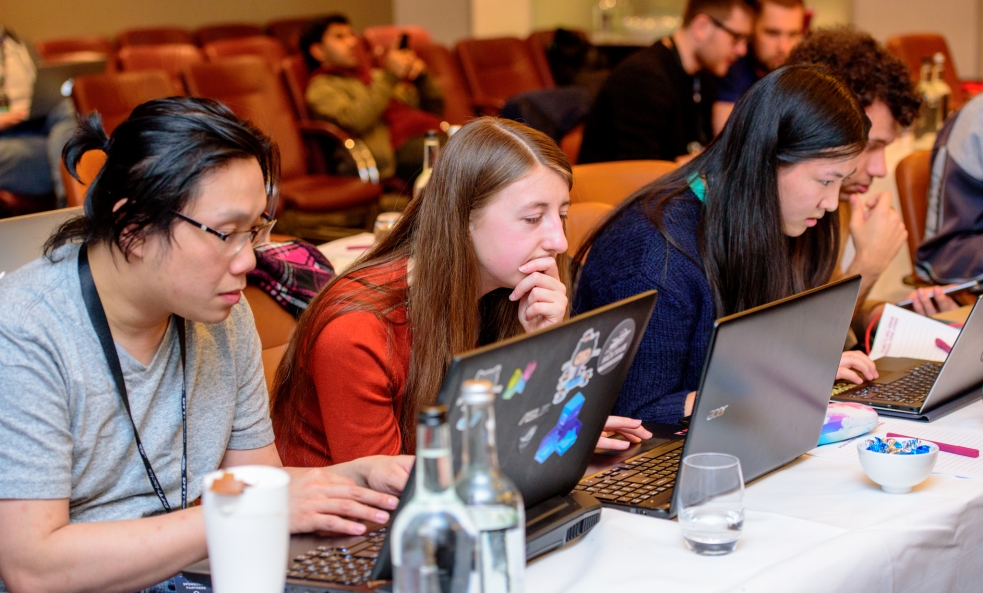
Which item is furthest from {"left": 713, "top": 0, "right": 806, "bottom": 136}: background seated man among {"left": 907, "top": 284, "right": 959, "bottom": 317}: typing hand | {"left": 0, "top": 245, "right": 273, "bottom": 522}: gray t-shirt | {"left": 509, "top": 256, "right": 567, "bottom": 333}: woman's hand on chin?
{"left": 0, "top": 245, "right": 273, "bottom": 522}: gray t-shirt

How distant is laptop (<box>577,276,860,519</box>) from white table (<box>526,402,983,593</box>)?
0.04m

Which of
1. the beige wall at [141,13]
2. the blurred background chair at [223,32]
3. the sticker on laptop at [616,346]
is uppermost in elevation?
the beige wall at [141,13]

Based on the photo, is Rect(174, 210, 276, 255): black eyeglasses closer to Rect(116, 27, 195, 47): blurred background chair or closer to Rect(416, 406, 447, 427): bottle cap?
Rect(416, 406, 447, 427): bottle cap

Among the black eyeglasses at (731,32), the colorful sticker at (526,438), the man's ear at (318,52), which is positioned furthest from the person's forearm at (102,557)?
the man's ear at (318,52)

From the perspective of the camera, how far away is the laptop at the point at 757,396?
114cm

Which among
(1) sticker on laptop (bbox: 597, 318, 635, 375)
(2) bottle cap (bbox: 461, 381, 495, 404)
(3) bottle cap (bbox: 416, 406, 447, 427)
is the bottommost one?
(1) sticker on laptop (bbox: 597, 318, 635, 375)

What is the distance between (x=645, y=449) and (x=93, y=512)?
71 centimetres

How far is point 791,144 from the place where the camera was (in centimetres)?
172

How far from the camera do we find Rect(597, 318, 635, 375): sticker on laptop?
3.46 feet

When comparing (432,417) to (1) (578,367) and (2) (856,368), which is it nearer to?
(1) (578,367)

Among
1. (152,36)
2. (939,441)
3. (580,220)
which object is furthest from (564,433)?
(152,36)

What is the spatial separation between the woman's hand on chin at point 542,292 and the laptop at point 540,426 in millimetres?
387

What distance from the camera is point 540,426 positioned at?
1022mm

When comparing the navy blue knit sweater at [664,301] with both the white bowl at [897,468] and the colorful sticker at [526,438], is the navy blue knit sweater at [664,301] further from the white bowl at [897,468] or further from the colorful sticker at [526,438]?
the colorful sticker at [526,438]
